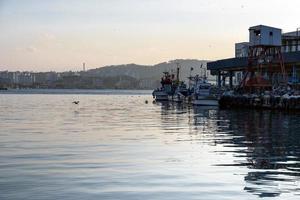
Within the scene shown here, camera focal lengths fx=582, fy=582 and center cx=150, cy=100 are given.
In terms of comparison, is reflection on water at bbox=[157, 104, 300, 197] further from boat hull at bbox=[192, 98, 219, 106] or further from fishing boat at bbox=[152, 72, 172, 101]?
fishing boat at bbox=[152, 72, 172, 101]

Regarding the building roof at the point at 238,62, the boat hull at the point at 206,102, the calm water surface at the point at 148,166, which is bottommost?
the boat hull at the point at 206,102

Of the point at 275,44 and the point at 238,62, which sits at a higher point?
the point at 275,44

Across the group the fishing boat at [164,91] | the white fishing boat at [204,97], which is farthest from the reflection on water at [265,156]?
the fishing boat at [164,91]

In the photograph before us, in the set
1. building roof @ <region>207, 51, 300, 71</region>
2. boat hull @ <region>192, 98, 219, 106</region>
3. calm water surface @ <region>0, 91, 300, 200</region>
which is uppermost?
building roof @ <region>207, 51, 300, 71</region>

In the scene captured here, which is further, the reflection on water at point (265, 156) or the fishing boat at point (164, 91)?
the fishing boat at point (164, 91)

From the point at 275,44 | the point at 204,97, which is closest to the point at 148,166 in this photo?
the point at 275,44

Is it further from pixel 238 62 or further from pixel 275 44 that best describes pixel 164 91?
pixel 275 44

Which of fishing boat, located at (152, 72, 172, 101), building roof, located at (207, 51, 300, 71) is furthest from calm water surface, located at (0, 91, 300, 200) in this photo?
fishing boat, located at (152, 72, 172, 101)

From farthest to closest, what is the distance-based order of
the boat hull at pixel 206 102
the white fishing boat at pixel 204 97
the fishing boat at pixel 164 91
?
1. the fishing boat at pixel 164 91
2. the white fishing boat at pixel 204 97
3. the boat hull at pixel 206 102

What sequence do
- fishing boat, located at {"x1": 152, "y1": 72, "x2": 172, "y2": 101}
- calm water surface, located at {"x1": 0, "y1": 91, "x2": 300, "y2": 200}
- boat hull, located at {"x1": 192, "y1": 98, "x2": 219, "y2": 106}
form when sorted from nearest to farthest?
1. calm water surface, located at {"x1": 0, "y1": 91, "x2": 300, "y2": 200}
2. boat hull, located at {"x1": 192, "y1": 98, "x2": 219, "y2": 106}
3. fishing boat, located at {"x1": 152, "y1": 72, "x2": 172, "y2": 101}

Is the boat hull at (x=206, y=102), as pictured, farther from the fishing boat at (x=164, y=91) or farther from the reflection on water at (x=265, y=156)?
the reflection on water at (x=265, y=156)

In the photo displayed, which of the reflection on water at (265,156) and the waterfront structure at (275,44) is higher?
the waterfront structure at (275,44)

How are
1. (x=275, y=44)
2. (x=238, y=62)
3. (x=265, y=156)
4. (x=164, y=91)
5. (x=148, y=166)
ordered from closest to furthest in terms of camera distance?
(x=148, y=166) → (x=265, y=156) → (x=275, y=44) → (x=238, y=62) → (x=164, y=91)

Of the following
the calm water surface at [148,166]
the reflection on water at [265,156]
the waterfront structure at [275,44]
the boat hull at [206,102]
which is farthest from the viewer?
the boat hull at [206,102]
